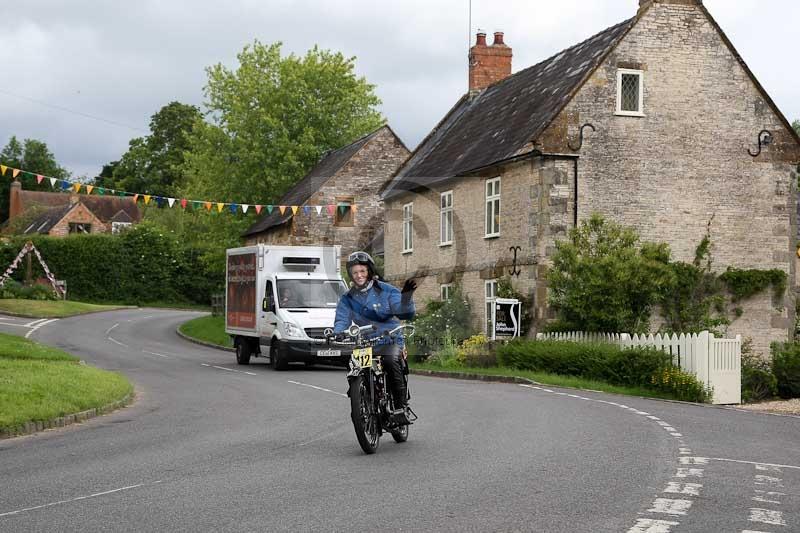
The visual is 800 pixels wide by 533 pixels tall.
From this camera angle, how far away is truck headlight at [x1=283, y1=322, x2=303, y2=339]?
27.2m

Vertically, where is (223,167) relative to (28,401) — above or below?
above

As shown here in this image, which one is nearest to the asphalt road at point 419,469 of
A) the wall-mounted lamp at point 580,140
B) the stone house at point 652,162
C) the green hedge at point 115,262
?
the stone house at point 652,162

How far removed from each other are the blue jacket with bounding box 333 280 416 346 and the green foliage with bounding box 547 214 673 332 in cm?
1472

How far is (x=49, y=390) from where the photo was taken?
16984 millimetres

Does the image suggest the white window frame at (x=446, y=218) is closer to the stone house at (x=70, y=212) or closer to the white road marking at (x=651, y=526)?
the white road marking at (x=651, y=526)

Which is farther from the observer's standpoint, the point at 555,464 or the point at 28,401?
the point at 28,401

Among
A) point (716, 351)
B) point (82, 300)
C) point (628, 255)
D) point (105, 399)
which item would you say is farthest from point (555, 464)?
point (82, 300)

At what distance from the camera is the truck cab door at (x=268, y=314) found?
28.0 m

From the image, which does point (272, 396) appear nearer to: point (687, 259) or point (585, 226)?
point (585, 226)

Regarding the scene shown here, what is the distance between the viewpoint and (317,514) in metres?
7.79

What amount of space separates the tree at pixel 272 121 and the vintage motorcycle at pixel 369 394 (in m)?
45.3

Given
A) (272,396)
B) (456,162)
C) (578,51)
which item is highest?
(578,51)

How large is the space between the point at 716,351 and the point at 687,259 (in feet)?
28.3

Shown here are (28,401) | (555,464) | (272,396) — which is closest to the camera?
(555,464)
